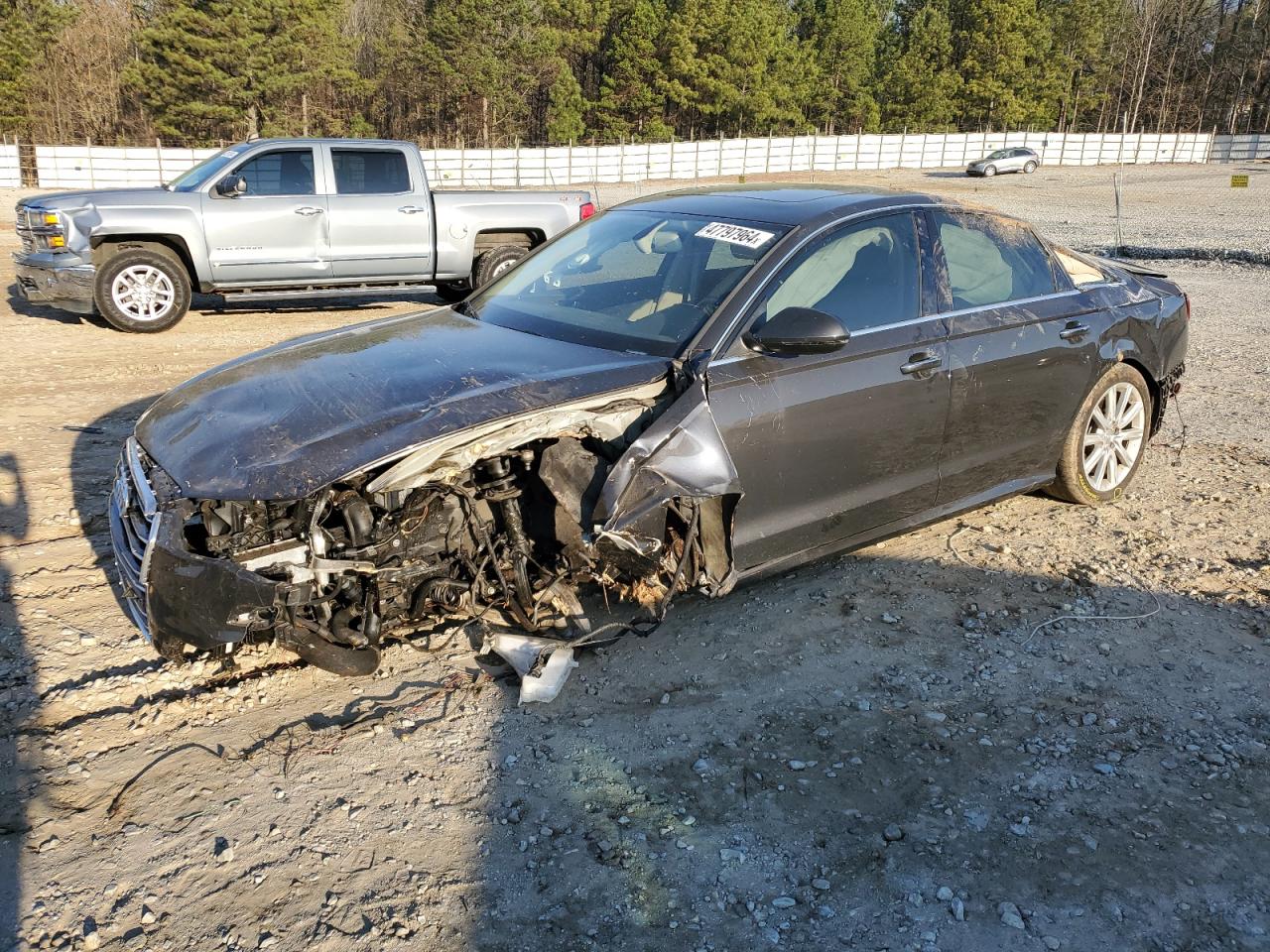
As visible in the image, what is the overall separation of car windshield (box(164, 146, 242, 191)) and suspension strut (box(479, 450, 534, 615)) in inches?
320

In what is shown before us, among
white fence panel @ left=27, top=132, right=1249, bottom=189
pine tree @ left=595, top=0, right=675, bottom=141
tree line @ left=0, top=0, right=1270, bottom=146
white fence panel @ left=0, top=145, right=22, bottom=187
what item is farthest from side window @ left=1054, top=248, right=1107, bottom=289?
pine tree @ left=595, top=0, right=675, bottom=141

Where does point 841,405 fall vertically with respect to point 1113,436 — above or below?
above

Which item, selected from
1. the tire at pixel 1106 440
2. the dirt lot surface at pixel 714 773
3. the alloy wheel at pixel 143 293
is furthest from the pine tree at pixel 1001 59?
the dirt lot surface at pixel 714 773

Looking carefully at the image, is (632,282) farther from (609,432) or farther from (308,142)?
(308,142)

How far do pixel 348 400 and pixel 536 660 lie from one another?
3.81ft

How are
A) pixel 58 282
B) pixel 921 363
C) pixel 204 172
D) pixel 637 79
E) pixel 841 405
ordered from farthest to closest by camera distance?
pixel 637 79
pixel 204 172
pixel 58 282
pixel 921 363
pixel 841 405

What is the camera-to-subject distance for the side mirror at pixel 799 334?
12.9 feet

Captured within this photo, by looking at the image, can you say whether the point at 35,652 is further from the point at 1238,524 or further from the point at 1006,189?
the point at 1006,189

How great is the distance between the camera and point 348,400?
3.74 meters

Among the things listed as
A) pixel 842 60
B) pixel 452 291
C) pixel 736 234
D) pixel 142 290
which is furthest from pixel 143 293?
pixel 842 60

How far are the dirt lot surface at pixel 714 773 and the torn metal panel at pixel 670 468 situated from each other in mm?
668

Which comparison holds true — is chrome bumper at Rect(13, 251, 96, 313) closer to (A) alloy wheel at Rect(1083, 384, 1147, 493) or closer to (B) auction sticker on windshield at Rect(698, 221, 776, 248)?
(B) auction sticker on windshield at Rect(698, 221, 776, 248)

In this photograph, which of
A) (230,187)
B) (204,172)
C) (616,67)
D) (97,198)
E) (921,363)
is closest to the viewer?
(921,363)

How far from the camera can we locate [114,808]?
3.13 m
